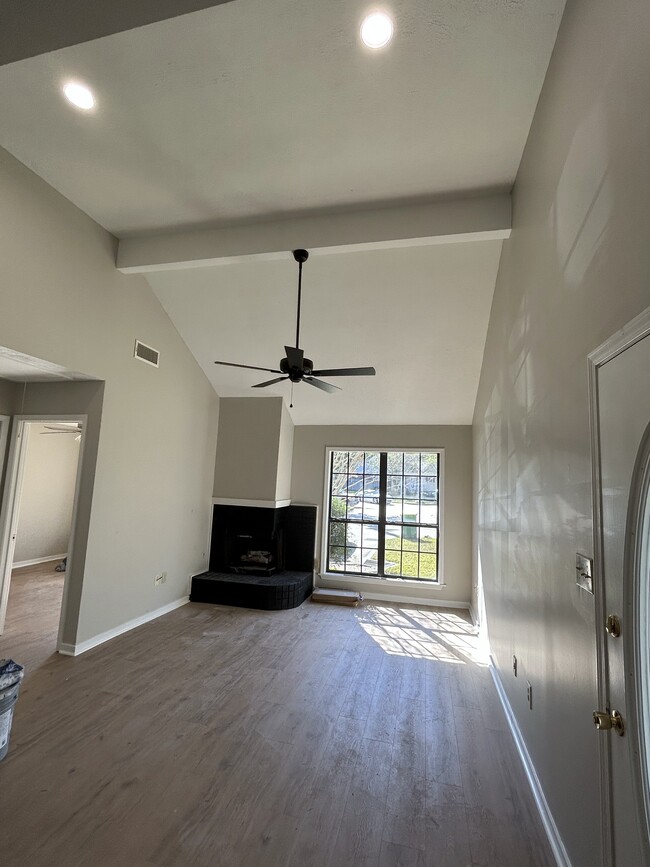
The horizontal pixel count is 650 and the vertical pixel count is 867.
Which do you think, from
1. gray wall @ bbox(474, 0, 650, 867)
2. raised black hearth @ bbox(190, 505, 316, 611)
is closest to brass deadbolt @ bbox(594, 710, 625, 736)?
gray wall @ bbox(474, 0, 650, 867)

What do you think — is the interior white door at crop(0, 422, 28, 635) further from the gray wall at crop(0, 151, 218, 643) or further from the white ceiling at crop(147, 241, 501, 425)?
the white ceiling at crop(147, 241, 501, 425)

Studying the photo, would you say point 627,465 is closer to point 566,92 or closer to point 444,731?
point 566,92

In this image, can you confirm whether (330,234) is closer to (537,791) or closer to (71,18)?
(71,18)

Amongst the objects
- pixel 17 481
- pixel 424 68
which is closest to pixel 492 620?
pixel 424 68

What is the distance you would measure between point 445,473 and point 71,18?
225 inches

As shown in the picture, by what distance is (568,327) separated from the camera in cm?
180

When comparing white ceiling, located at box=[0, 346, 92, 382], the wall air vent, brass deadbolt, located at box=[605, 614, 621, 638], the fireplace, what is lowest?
the fireplace

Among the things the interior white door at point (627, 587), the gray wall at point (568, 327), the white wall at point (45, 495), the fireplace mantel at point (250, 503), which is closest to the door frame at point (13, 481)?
the fireplace mantel at point (250, 503)

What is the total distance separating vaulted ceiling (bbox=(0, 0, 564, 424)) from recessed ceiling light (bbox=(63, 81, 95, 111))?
0.05 metres

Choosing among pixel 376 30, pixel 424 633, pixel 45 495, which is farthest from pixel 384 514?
pixel 45 495

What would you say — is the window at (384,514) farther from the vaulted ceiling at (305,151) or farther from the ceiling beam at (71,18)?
the ceiling beam at (71,18)

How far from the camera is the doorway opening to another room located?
3951mm

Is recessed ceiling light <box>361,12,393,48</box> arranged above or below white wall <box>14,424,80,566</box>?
above

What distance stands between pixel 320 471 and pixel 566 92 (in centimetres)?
521
